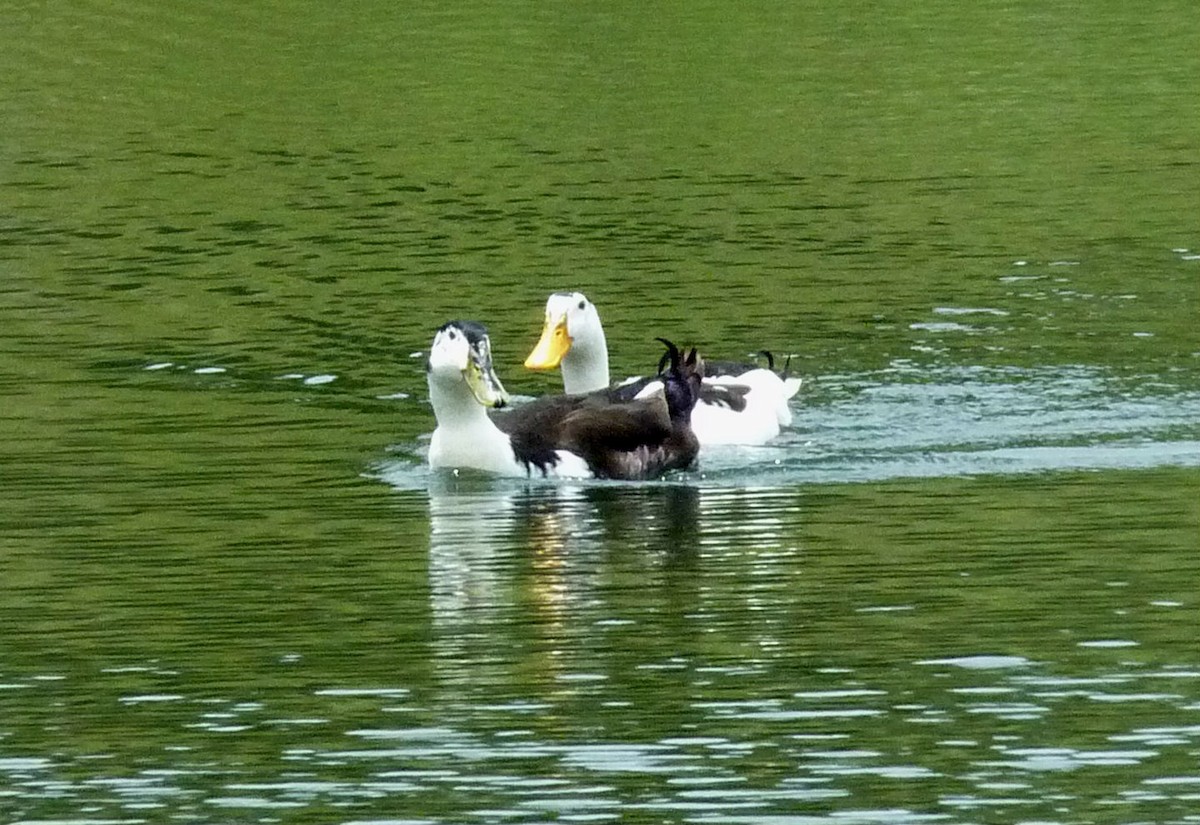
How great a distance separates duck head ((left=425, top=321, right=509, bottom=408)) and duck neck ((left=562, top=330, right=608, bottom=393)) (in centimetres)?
219

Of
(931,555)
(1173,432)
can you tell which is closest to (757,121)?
(1173,432)

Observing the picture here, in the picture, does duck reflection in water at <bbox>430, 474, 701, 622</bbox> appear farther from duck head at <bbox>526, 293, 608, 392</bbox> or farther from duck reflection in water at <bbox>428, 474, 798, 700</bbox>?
duck head at <bbox>526, 293, 608, 392</bbox>

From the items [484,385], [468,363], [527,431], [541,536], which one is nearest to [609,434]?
[527,431]

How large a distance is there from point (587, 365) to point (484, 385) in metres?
2.58

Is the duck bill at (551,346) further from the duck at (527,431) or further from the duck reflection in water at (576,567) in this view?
the duck reflection in water at (576,567)

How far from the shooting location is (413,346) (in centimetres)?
2258

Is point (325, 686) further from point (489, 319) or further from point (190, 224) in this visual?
point (190, 224)

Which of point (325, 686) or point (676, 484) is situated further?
point (676, 484)

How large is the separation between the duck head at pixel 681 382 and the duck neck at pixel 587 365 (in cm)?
94

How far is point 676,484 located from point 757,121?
63.4 ft

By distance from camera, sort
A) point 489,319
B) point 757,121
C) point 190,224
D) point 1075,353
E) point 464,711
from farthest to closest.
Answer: point 757,121
point 190,224
point 489,319
point 1075,353
point 464,711

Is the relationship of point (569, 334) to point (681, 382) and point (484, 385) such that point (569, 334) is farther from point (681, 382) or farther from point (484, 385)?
point (484, 385)

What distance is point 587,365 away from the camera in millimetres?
20094

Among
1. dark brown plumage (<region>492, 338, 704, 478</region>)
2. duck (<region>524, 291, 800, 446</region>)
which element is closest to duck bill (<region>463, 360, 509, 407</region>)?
dark brown plumage (<region>492, 338, 704, 478</region>)
